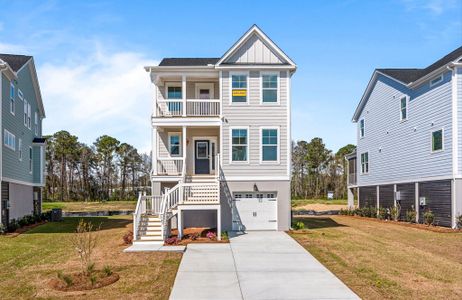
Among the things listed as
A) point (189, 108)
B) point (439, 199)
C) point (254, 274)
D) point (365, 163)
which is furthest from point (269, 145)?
point (365, 163)

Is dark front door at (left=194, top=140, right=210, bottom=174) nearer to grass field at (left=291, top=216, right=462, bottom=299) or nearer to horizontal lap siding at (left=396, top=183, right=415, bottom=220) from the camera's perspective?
grass field at (left=291, top=216, right=462, bottom=299)

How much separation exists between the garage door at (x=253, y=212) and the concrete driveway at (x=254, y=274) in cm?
426

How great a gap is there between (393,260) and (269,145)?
8.91 m

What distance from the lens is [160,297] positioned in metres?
8.41

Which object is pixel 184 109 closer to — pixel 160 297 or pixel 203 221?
pixel 203 221

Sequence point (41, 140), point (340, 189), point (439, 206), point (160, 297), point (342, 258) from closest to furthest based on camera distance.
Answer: point (160, 297) → point (342, 258) → point (439, 206) → point (41, 140) → point (340, 189)

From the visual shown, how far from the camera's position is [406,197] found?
80.9ft

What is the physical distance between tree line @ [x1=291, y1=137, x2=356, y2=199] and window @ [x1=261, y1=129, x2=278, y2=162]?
44.0 meters

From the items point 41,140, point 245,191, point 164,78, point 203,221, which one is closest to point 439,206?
point 245,191

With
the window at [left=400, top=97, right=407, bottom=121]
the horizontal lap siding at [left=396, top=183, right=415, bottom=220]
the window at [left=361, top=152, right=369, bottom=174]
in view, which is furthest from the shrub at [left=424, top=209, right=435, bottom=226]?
the window at [left=361, top=152, right=369, bottom=174]

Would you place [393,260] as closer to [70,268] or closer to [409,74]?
[70,268]

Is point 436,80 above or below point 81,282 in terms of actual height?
above

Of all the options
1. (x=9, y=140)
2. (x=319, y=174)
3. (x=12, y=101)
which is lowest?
(x=319, y=174)

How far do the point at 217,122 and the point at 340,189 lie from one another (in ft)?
160
